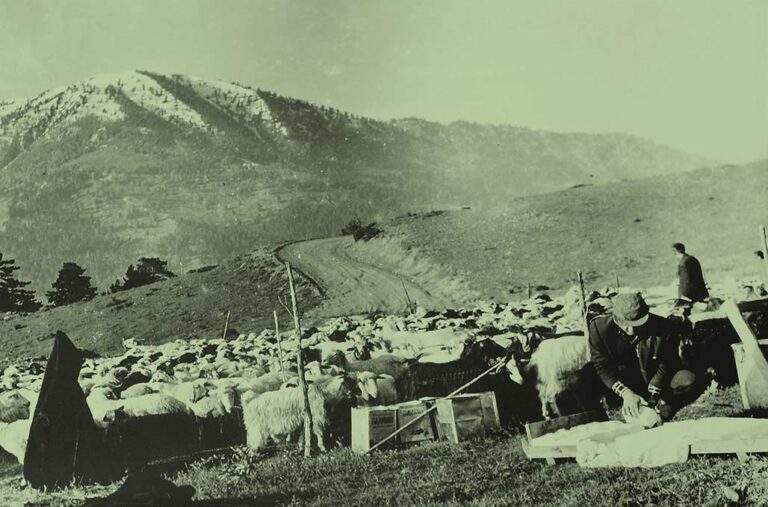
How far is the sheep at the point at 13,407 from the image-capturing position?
1355 cm

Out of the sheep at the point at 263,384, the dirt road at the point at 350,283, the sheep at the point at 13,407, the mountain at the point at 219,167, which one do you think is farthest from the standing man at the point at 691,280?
the mountain at the point at 219,167

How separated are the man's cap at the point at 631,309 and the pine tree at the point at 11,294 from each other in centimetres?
2588

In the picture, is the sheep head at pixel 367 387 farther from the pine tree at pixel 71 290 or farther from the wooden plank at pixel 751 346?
the pine tree at pixel 71 290

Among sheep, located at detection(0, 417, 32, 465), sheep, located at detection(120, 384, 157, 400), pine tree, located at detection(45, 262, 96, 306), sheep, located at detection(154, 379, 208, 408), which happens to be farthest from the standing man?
pine tree, located at detection(45, 262, 96, 306)

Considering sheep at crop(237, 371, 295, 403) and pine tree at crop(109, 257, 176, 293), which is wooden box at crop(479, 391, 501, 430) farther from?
pine tree at crop(109, 257, 176, 293)

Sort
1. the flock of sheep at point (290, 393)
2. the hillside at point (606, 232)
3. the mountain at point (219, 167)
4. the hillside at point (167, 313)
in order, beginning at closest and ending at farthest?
the flock of sheep at point (290, 393)
the hillside at point (167, 313)
the hillside at point (606, 232)
the mountain at point (219, 167)

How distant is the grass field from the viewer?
17.9 ft

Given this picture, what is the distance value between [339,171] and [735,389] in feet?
297

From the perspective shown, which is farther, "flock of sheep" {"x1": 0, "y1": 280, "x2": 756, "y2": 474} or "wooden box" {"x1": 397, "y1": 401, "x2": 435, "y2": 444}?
"flock of sheep" {"x1": 0, "y1": 280, "x2": 756, "y2": 474}

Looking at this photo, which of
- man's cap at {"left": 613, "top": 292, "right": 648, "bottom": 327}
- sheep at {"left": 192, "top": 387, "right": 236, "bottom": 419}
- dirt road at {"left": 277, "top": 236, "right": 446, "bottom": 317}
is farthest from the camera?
dirt road at {"left": 277, "top": 236, "right": 446, "bottom": 317}

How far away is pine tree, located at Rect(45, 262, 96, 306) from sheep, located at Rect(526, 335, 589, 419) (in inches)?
1269

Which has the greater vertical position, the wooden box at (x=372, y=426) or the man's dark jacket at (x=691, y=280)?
the man's dark jacket at (x=691, y=280)

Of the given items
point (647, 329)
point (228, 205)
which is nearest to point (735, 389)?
point (647, 329)

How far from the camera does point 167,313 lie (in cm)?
3400
